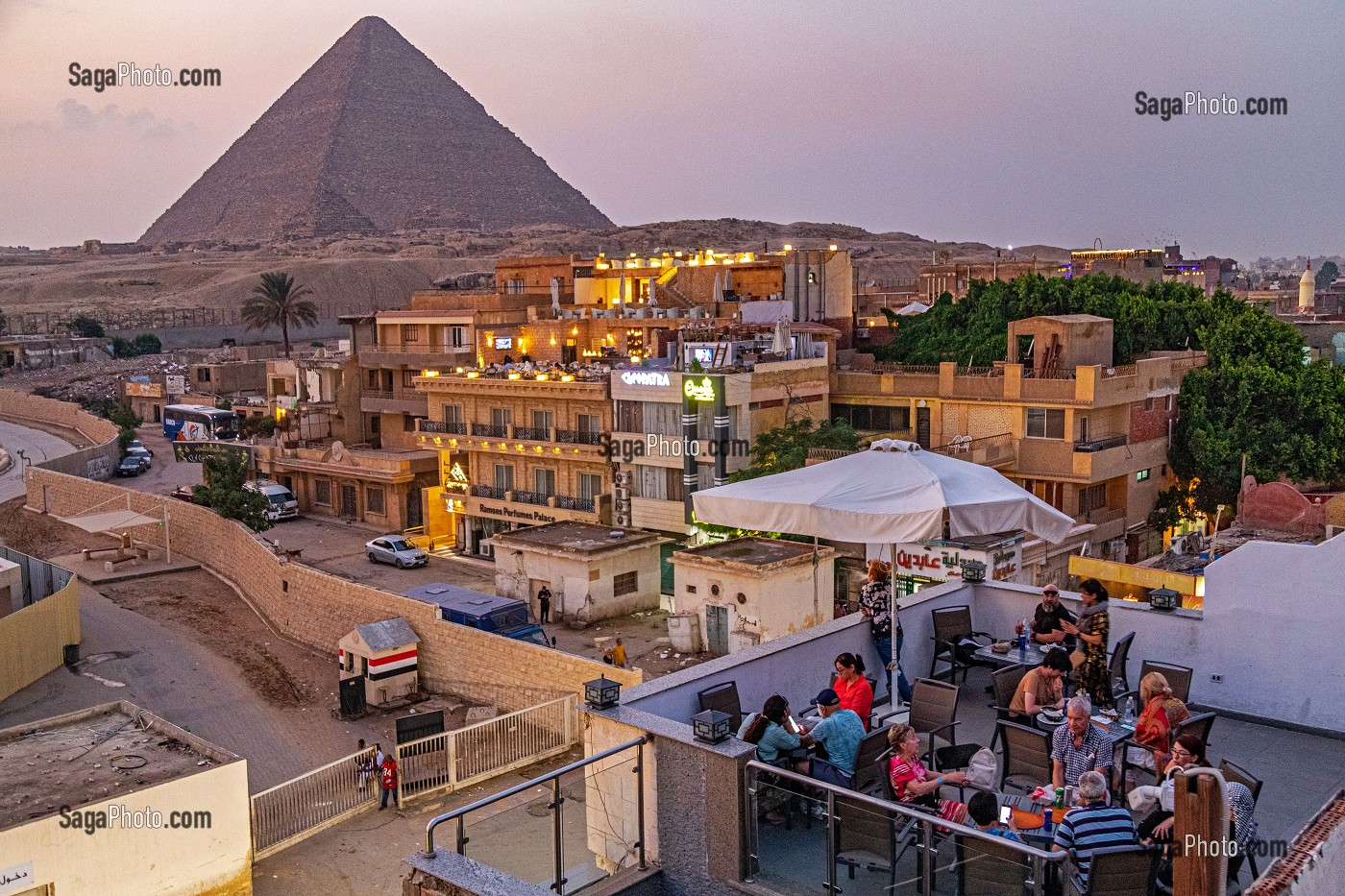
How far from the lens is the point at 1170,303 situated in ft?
126

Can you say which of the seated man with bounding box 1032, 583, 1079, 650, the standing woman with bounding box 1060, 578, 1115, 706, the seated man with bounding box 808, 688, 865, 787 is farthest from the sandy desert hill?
the seated man with bounding box 808, 688, 865, 787

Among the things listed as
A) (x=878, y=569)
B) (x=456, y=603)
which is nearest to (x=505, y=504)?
(x=456, y=603)

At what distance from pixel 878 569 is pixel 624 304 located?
3564 cm

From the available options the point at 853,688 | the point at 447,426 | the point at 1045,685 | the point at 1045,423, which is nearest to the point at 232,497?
the point at 447,426

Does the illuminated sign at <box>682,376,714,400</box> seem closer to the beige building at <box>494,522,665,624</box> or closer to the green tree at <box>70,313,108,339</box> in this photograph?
the beige building at <box>494,522,665,624</box>

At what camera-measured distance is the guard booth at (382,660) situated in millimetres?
23938

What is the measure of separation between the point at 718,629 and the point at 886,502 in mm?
17072

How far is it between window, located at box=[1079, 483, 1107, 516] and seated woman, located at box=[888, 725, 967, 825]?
25615mm

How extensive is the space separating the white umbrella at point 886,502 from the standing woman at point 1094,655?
99 centimetres

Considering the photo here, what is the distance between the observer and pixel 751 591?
1001 inches

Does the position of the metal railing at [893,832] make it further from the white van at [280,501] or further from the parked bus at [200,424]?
the parked bus at [200,424]

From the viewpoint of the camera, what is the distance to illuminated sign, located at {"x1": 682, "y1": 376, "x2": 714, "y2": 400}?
3203 cm

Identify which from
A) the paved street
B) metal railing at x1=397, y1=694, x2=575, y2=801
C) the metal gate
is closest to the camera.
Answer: metal railing at x1=397, y1=694, x2=575, y2=801

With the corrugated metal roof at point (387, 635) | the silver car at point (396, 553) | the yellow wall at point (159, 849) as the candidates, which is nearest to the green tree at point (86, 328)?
the silver car at point (396, 553)
